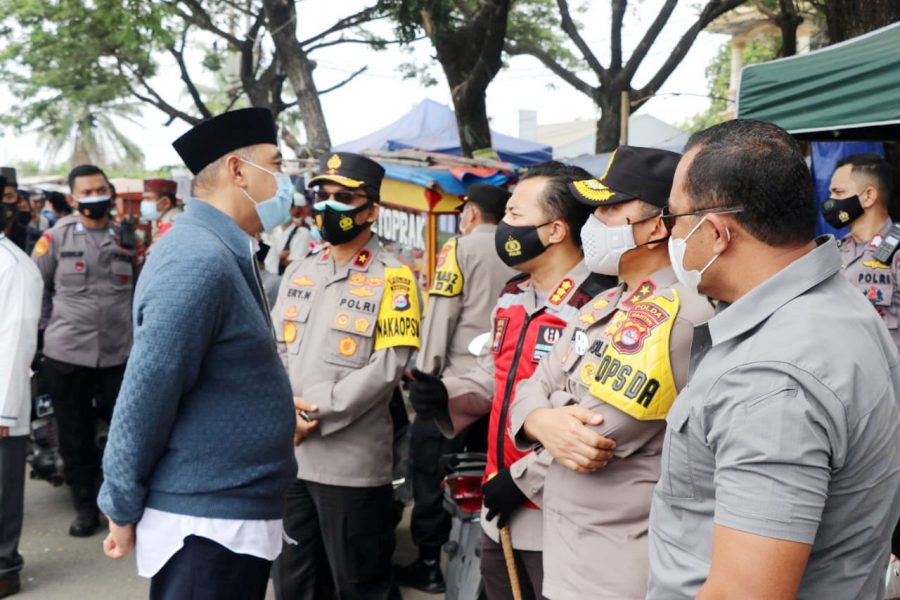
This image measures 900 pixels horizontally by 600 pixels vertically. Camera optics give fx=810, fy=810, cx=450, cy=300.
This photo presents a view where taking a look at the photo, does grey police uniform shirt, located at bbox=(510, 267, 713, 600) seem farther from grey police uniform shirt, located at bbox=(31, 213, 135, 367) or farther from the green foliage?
the green foliage

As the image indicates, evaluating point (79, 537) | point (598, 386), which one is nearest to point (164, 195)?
point (79, 537)

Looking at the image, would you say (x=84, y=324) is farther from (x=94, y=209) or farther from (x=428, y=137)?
(x=428, y=137)

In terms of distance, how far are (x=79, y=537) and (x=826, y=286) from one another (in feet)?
16.1

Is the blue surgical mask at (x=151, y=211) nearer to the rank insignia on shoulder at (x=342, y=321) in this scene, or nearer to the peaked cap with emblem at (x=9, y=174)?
the peaked cap with emblem at (x=9, y=174)

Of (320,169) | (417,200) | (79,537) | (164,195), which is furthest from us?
(164,195)

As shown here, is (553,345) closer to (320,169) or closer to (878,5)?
(320,169)

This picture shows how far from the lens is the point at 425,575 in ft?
14.5

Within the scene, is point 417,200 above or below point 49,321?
above

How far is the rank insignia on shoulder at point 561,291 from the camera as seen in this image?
8.78 ft

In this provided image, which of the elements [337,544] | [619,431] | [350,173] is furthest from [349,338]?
[619,431]

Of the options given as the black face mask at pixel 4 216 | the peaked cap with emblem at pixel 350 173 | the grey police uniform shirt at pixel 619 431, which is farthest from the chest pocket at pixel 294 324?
the black face mask at pixel 4 216

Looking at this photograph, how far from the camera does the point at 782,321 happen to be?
1.39 metres

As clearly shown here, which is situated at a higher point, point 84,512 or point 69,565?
point 84,512

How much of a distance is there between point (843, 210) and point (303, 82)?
28.2 ft
